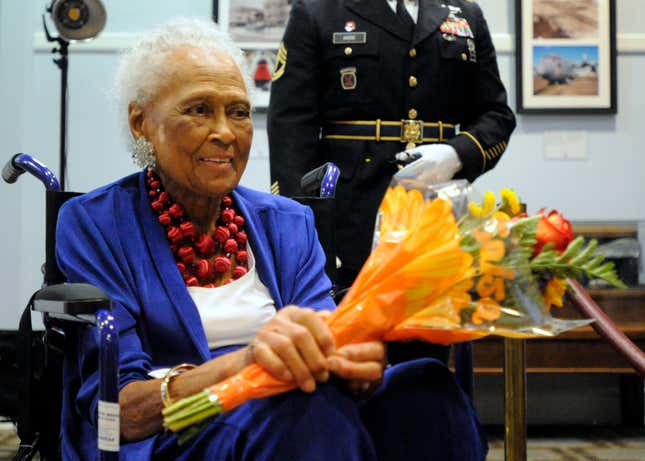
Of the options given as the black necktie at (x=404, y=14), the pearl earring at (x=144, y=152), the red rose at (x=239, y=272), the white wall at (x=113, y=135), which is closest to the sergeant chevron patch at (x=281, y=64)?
the black necktie at (x=404, y=14)

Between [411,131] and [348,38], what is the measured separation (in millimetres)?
303

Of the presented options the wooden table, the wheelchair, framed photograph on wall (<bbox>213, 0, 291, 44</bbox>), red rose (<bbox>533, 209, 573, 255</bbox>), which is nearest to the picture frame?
framed photograph on wall (<bbox>213, 0, 291, 44</bbox>)

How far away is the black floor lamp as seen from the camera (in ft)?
12.3

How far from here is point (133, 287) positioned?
1.33 metres

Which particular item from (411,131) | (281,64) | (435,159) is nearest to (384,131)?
(411,131)

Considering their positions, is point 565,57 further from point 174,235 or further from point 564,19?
point 174,235

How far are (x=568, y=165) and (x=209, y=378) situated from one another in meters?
3.21

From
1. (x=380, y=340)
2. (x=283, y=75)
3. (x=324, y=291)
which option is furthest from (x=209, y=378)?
(x=283, y=75)

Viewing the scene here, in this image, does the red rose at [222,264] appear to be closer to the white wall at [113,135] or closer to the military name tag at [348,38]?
the military name tag at [348,38]

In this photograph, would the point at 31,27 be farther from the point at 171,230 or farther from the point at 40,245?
the point at 171,230

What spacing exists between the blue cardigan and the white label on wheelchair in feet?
0.37

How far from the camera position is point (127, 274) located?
4.38 ft

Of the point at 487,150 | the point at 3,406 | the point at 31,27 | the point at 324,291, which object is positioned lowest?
the point at 3,406

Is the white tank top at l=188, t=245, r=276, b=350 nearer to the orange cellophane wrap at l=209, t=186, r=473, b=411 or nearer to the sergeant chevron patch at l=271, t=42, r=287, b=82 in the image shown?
the orange cellophane wrap at l=209, t=186, r=473, b=411
